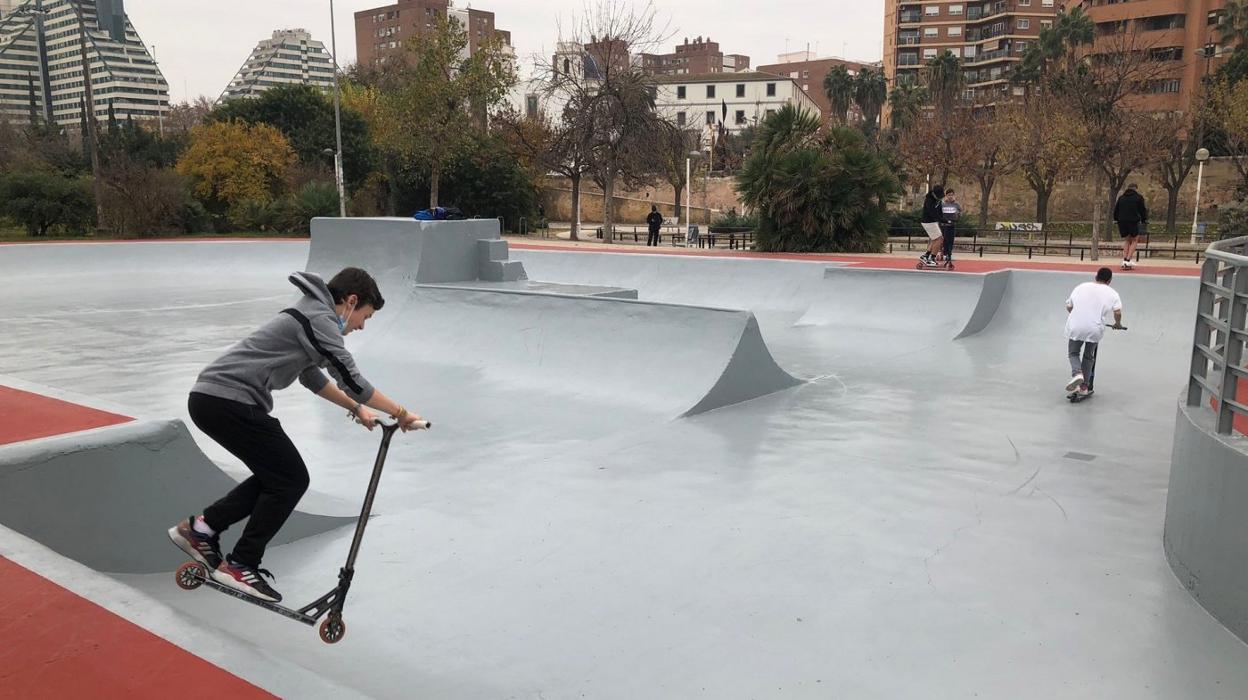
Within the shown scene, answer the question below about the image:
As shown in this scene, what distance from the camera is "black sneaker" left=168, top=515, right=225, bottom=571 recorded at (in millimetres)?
3465

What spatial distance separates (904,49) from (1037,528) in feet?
329

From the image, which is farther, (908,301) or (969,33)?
(969,33)

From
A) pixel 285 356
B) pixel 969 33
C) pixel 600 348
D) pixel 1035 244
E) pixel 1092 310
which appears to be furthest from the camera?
pixel 969 33

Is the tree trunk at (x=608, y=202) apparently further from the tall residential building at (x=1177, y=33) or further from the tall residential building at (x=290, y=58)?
the tall residential building at (x=290, y=58)

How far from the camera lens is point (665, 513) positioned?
5359 millimetres

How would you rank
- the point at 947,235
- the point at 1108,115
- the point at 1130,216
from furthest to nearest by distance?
the point at 1108,115, the point at 1130,216, the point at 947,235

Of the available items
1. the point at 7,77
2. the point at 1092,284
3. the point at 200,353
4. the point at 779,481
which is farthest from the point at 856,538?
the point at 7,77

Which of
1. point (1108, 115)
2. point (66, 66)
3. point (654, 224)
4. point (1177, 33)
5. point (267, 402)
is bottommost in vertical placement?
point (267, 402)

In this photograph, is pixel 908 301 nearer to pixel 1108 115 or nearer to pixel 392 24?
pixel 1108 115

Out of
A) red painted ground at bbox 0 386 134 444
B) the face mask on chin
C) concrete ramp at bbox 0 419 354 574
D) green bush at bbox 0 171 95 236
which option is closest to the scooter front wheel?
the face mask on chin

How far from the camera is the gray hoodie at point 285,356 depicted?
11.0 feet

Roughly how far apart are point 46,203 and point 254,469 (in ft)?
101

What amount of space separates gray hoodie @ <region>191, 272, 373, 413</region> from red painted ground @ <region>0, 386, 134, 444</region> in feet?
5.52

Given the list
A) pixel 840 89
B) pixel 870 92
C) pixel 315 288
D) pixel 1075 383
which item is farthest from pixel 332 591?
pixel 870 92
